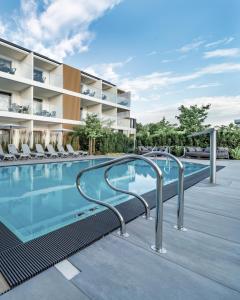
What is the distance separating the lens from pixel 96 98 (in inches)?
926

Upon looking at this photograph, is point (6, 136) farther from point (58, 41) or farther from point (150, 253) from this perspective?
point (150, 253)

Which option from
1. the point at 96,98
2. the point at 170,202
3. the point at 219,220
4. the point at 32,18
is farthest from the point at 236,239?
the point at 96,98

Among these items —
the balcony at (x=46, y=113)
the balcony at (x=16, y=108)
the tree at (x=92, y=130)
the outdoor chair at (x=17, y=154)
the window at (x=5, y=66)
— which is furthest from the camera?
the tree at (x=92, y=130)

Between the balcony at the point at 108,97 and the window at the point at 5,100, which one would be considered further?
the balcony at the point at 108,97

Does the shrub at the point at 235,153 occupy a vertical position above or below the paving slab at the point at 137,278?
above

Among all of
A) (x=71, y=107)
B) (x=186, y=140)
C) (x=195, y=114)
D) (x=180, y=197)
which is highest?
(x=195, y=114)

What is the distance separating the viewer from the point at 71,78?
21.1 metres

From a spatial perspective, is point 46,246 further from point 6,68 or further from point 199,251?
point 6,68

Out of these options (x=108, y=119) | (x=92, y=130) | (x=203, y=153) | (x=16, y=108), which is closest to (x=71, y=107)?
(x=92, y=130)

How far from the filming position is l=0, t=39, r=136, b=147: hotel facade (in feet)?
55.4

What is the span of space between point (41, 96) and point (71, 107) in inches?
130

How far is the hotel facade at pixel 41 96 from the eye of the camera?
16.9 m

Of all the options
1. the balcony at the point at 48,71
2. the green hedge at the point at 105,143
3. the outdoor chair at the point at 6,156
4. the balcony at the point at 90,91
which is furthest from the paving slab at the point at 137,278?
the balcony at the point at 90,91

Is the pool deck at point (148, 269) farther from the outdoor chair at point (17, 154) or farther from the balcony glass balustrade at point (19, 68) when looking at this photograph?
the balcony glass balustrade at point (19, 68)
